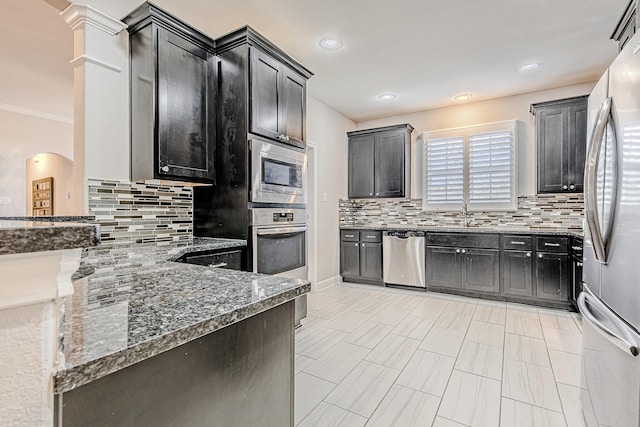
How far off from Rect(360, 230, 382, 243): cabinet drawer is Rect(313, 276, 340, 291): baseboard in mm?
717

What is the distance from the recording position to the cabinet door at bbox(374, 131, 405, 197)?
4779 millimetres

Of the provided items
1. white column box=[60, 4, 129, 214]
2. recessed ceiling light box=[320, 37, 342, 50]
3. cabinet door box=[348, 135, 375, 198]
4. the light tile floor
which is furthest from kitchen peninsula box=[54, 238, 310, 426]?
cabinet door box=[348, 135, 375, 198]

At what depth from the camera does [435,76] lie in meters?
3.71

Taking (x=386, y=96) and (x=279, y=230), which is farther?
(x=386, y=96)

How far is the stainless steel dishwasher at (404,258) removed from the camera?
4348 mm

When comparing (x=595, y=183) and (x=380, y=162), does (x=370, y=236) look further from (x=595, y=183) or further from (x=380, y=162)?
(x=595, y=183)

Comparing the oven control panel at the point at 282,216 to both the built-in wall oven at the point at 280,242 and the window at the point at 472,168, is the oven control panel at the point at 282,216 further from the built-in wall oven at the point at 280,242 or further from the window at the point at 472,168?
the window at the point at 472,168

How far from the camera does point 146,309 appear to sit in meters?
0.74

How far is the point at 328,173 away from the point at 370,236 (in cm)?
113

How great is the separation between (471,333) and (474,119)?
3.07 meters

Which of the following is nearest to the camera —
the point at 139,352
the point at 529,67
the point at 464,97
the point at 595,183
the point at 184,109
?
the point at 139,352

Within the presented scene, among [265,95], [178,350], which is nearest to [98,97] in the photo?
[265,95]

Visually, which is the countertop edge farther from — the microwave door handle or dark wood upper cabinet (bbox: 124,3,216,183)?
dark wood upper cabinet (bbox: 124,3,216,183)

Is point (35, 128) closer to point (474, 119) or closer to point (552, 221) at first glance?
point (474, 119)
